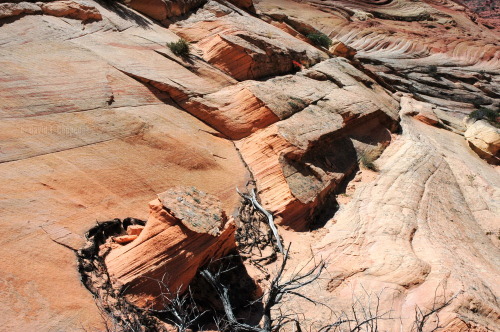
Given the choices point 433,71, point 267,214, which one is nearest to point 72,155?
point 267,214

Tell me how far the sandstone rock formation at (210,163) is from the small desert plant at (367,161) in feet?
1.15

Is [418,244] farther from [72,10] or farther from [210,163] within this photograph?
[72,10]

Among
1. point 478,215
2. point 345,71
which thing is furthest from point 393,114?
point 478,215

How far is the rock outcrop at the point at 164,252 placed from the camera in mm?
5371

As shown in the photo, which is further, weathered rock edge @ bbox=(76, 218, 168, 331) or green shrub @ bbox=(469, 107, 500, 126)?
green shrub @ bbox=(469, 107, 500, 126)

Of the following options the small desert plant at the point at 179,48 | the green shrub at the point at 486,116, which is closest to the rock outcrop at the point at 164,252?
the small desert plant at the point at 179,48

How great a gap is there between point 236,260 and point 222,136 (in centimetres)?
440

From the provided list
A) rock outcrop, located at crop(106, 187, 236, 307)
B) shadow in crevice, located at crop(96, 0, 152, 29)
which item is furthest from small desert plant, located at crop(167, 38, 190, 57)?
rock outcrop, located at crop(106, 187, 236, 307)

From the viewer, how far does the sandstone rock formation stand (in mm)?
5512

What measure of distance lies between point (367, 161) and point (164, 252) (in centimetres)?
793

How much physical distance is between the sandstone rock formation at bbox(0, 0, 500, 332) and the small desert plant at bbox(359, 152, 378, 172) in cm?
35

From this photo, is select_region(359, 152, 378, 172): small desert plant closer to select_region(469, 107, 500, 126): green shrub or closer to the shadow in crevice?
the shadow in crevice

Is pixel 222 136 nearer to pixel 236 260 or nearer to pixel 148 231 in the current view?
pixel 236 260

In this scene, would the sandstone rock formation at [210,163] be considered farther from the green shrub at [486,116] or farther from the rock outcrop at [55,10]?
the green shrub at [486,116]
